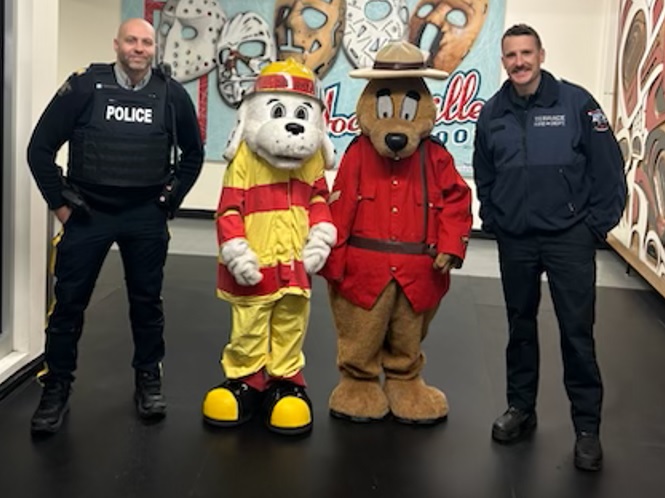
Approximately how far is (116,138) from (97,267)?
44 centimetres

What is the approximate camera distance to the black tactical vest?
2.55m

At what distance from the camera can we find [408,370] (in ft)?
9.52

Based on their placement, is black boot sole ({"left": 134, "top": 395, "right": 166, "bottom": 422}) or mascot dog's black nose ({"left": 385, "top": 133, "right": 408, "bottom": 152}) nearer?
mascot dog's black nose ({"left": 385, "top": 133, "right": 408, "bottom": 152})

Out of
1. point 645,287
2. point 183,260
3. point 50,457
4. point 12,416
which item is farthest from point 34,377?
point 645,287

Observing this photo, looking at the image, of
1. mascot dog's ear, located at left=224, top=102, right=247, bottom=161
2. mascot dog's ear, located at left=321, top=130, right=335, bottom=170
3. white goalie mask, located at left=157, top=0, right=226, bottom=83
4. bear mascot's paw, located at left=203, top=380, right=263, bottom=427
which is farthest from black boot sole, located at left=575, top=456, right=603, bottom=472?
white goalie mask, located at left=157, top=0, right=226, bottom=83

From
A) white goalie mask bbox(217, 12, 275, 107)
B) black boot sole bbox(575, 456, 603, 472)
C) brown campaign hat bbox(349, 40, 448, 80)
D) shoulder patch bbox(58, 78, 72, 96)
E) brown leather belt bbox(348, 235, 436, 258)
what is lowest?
black boot sole bbox(575, 456, 603, 472)

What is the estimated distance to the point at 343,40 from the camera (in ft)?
23.0

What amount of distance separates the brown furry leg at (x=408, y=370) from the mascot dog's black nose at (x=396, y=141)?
51 cm

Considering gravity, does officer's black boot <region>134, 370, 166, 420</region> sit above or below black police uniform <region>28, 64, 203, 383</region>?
below

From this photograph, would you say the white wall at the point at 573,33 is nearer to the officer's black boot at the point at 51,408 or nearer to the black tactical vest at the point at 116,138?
the black tactical vest at the point at 116,138

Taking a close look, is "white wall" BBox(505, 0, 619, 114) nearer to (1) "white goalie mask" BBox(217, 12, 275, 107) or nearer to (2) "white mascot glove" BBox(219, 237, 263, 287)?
(1) "white goalie mask" BBox(217, 12, 275, 107)

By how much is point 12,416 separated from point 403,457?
138 centimetres

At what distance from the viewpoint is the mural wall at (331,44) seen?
6.88m

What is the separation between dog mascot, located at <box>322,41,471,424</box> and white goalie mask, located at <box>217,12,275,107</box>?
4.54 metres
